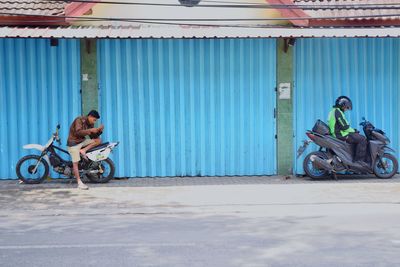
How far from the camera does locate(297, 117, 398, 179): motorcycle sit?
428 inches

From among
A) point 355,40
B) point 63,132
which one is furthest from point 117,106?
point 355,40

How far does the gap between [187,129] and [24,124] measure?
3.10m

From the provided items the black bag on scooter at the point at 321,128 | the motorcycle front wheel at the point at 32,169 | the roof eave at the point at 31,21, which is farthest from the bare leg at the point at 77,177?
the black bag on scooter at the point at 321,128

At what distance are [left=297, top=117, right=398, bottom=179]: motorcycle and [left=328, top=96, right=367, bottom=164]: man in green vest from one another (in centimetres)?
10

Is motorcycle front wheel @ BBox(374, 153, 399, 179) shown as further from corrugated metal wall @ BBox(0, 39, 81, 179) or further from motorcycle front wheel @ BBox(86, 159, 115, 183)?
corrugated metal wall @ BBox(0, 39, 81, 179)

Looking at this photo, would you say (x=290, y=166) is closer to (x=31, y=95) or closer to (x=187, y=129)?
(x=187, y=129)

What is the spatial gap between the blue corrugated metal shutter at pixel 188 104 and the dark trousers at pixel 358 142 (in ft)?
4.83

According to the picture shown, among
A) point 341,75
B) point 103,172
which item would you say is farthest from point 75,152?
point 341,75

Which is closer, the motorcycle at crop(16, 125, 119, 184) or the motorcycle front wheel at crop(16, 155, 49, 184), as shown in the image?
the motorcycle at crop(16, 125, 119, 184)

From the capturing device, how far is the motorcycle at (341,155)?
10.9m

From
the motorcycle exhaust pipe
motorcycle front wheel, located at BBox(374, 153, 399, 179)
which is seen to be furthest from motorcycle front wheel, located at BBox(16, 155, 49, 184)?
motorcycle front wheel, located at BBox(374, 153, 399, 179)

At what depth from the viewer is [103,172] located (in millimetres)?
10852

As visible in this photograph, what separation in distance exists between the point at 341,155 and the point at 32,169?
568cm

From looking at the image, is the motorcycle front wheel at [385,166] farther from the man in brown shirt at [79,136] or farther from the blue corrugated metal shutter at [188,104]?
the man in brown shirt at [79,136]
